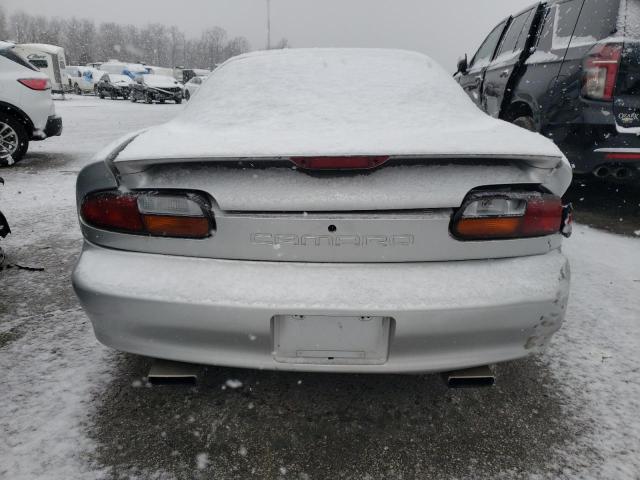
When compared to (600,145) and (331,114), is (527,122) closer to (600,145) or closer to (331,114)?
(600,145)

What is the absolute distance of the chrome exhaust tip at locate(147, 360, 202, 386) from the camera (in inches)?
66.4

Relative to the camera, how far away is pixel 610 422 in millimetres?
1849

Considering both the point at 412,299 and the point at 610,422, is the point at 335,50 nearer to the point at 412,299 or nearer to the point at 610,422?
the point at 412,299

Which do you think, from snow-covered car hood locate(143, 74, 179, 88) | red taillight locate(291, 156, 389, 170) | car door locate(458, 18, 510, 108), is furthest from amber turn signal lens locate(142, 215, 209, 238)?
snow-covered car hood locate(143, 74, 179, 88)

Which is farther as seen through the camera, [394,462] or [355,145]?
[394,462]

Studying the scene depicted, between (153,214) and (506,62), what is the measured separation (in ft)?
16.7

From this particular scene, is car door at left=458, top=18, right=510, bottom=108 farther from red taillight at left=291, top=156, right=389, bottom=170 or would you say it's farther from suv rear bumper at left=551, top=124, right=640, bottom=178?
red taillight at left=291, top=156, right=389, bottom=170

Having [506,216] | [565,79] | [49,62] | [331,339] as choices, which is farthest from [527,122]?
[49,62]

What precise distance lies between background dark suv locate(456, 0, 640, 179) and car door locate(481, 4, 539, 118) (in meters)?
0.36

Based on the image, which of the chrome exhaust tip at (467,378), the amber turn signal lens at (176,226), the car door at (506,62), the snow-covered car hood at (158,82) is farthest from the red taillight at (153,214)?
the snow-covered car hood at (158,82)

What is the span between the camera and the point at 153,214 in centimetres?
156

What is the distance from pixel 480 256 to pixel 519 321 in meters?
0.25

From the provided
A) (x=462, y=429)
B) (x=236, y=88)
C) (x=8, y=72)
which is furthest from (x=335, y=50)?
(x=8, y=72)

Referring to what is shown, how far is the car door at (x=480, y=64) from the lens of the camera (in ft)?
20.9
